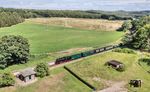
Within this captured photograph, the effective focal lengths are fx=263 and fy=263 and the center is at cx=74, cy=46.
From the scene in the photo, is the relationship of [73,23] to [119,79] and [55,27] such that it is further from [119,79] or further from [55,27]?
[119,79]

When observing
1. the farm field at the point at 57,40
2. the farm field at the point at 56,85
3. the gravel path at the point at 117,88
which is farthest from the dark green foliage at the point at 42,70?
the gravel path at the point at 117,88

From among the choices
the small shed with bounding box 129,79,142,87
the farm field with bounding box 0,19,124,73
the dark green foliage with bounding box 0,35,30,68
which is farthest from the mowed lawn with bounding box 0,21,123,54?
the small shed with bounding box 129,79,142,87

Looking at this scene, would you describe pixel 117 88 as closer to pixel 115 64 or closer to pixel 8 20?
pixel 115 64

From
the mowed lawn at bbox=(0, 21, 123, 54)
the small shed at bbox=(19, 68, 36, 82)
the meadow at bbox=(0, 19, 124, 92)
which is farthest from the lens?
the mowed lawn at bbox=(0, 21, 123, 54)

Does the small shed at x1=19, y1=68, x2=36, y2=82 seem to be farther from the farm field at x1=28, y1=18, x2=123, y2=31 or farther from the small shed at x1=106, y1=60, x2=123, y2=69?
the farm field at x1=28, y1=18, x2=123, y2=31

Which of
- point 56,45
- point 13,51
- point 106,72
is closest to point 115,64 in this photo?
point 106,72
